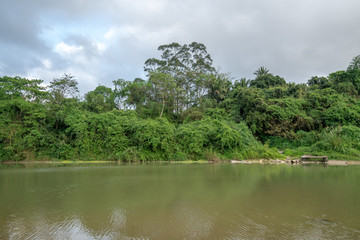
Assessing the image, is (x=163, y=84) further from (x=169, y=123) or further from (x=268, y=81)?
(x=268, y=81)

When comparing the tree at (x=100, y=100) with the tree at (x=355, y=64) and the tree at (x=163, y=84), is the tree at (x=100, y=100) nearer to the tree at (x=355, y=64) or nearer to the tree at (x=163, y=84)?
the tree at (x=163, y=84)

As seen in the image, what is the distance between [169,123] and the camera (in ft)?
82.1

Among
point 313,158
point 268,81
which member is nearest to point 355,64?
point 268,81

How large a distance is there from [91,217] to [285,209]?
4217 mm

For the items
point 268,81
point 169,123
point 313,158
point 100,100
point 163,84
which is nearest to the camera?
point 313,158

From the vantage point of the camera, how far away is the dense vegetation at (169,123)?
67.9ft

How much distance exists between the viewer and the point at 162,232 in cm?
402

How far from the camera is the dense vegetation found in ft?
67.9

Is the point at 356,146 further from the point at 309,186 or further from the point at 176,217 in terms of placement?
the point at 176,217

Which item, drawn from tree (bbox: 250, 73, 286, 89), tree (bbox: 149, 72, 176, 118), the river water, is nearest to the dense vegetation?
tree (bbox: 149, 72, 176, 118)

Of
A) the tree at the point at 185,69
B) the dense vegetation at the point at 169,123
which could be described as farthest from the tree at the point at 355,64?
the tree at the point at 185,69

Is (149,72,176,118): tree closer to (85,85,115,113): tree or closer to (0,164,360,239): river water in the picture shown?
(85,85,115,113): tree

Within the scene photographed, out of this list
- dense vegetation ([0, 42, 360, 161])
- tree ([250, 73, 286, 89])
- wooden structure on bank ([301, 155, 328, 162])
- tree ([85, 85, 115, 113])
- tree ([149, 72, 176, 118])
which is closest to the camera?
wooden structure on bank ([301, 155, 328, 162])

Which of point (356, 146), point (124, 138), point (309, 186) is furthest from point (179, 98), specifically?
point (309, 186)
